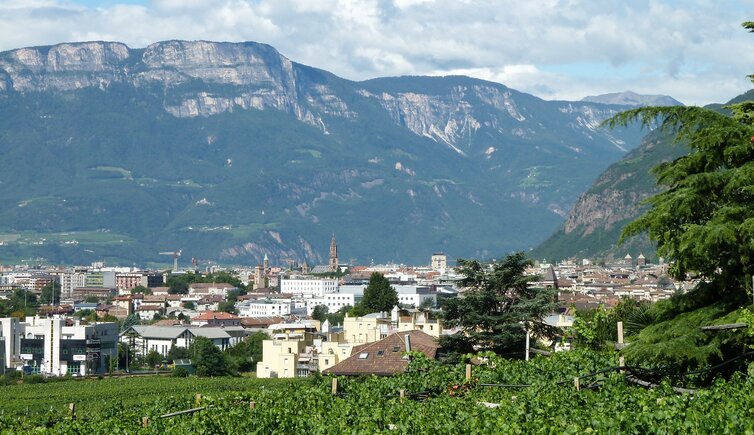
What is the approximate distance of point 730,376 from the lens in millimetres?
18609

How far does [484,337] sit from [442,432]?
81.1 feet

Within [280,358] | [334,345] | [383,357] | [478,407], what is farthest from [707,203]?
[280,358]

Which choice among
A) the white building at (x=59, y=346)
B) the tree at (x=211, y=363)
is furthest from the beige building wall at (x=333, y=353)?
the white building at (x=59, y=346)

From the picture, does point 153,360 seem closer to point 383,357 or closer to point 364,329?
point 364,329

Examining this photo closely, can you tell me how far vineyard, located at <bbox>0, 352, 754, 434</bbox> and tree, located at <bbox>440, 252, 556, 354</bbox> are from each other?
1452 cm

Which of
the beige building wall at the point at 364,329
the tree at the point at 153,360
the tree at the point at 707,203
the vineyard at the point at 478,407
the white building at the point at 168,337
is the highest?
the tree at the point at 707,203

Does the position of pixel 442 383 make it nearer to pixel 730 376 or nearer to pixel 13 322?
pixel 730 376

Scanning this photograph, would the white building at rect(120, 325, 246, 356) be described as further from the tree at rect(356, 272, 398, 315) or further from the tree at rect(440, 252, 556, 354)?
the tree at rect(440, 252, 556, 354)

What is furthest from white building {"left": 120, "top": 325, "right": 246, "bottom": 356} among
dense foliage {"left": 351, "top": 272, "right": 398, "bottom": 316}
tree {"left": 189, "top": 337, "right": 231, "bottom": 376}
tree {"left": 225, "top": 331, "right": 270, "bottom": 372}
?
tree {"left": 189, "top": 337, "right": 231, "bottom": 376}

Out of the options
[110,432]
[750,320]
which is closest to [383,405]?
[110,432]

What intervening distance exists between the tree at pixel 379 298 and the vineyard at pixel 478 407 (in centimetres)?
8838

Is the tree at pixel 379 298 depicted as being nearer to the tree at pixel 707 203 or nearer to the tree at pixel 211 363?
the tree at pixel 211 363

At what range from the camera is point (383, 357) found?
49812 millimetres

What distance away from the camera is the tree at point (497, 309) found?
41094 millimetres
